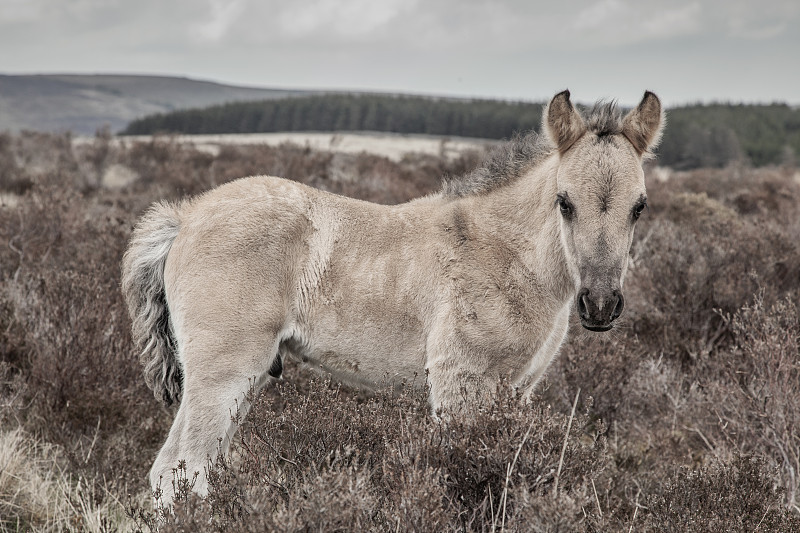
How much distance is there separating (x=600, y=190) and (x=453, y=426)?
141 cm

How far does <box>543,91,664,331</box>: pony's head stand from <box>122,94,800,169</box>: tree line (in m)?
50.6

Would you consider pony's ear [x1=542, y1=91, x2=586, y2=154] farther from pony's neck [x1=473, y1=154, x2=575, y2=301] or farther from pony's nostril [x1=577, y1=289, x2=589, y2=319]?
pony's nostril [x1=577, y1=289, x2=589, y2=319]

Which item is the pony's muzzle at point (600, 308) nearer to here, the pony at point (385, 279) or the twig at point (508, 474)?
the pony at point (385, 279)

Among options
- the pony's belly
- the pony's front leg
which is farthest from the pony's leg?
the pony's front leg

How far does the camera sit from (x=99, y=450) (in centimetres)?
411

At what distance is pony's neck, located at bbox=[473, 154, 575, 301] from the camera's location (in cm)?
348

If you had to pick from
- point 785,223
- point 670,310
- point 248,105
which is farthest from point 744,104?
point 670,310

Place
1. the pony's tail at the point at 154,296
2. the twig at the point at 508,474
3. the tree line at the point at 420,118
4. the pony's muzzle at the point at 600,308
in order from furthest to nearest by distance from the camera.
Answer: the tree line at the point at 420,118, the pony's tail at the point at 154,296, the pony's muzzle at the point at 600,308, the twig at the point at 508,474

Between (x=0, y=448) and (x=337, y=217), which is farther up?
(x=337, y=217)

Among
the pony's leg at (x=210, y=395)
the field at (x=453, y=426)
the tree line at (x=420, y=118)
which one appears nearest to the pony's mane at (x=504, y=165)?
the field at (x=453, y=426)

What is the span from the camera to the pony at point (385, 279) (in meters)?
3.16

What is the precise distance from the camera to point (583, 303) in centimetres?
303

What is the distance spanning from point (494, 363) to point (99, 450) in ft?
8.78

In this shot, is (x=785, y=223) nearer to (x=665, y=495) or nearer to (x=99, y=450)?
(x=665, y=495)
